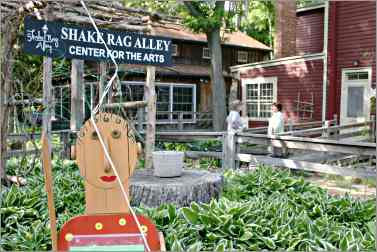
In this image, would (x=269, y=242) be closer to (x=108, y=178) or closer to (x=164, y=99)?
(x=108, y=178)

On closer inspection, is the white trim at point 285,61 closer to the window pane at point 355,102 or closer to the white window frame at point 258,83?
the white window frame at point 258,83

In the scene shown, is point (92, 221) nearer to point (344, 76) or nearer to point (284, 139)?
point (284, 139)

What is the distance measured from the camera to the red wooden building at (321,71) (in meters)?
13.8

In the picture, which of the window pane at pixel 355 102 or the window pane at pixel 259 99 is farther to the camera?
the window pane at pixel 259 99

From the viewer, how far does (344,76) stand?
14227 millimetres

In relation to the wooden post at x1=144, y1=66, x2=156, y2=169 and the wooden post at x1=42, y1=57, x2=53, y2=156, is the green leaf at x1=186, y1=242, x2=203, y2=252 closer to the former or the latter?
the wooden post at x1=42, y1=57, x2=53, y2=156

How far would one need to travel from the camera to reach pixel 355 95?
546 inches

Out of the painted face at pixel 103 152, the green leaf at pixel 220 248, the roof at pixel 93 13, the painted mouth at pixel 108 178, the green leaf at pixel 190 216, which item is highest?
the roof at pixel 93 13

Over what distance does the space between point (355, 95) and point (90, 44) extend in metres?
11.0

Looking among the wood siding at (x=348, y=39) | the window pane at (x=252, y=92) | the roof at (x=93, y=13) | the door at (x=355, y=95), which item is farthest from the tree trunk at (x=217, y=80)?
the roof at (x=93, y=13)

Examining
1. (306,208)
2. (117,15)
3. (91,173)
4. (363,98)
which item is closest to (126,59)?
(117,15)

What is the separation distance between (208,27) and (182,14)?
1.15 meters

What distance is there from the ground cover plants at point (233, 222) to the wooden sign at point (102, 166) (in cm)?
101

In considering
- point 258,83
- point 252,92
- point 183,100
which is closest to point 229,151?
point 258,83
